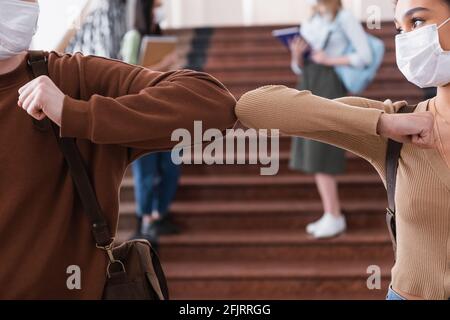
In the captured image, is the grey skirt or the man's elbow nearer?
the man's elbow

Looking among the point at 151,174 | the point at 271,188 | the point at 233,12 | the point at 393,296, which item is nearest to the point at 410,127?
the point at 393,296

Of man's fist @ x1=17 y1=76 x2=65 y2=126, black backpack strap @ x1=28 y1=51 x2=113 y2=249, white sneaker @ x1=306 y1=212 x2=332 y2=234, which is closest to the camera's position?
man's fist @ x1=17 y1=76 x2=65 y2=126

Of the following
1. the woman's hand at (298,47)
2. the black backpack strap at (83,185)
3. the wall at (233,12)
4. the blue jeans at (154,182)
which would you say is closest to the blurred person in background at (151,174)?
the blue jeans at (154,182)

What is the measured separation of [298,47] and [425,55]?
125 inches

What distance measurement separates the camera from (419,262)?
1904 millimetres

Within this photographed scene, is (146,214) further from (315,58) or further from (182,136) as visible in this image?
(182,136)

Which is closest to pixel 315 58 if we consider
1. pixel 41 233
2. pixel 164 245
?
pixel 164 245

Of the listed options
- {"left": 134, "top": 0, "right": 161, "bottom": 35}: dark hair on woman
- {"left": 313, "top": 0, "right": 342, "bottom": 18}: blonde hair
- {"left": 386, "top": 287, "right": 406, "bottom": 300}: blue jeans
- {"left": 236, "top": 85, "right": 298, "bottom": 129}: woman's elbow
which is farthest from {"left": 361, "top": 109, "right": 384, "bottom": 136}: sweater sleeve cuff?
{"left": 134, "top": 0, "right": 161, "bottom": 35}: dark hair on woman

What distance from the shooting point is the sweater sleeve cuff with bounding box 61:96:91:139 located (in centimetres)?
163

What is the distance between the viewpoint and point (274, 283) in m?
4.96

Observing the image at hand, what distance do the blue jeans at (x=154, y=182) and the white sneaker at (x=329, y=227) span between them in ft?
3.48

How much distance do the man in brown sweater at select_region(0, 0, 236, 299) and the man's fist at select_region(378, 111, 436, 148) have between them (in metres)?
0.36

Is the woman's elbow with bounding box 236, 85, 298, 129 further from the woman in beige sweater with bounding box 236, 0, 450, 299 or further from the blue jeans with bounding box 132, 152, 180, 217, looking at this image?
the blue jeans with bounding box 132, 152, 180, 217

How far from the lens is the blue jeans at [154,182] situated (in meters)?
5.18
